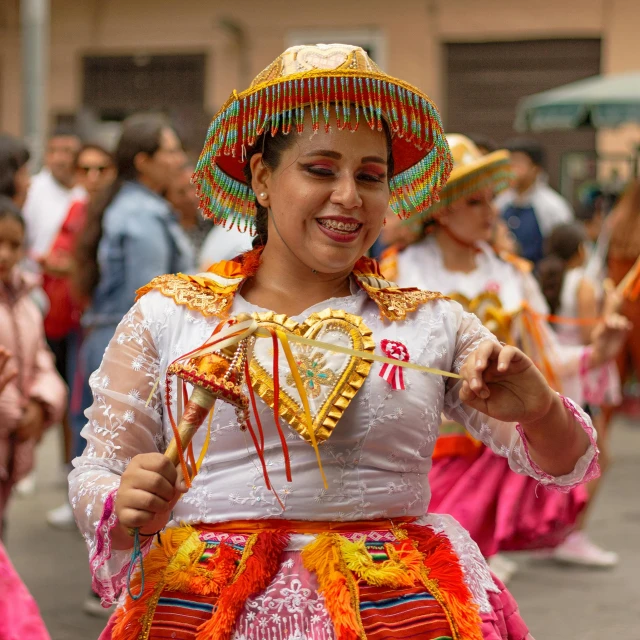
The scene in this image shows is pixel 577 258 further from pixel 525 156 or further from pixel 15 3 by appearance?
pixel 15 3

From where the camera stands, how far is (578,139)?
14.2 meters

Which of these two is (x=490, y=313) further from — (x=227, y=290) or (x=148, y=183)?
(x=227, y=290)

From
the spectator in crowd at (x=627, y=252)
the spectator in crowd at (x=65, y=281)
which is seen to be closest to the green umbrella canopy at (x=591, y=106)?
the spectator in crowd at (x=627, y=252)

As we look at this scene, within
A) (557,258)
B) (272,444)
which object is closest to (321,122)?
(272,444)

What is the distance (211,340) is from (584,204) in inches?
351

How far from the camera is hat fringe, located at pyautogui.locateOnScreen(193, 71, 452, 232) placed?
2408 millimetres

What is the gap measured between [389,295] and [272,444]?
1.37 ft

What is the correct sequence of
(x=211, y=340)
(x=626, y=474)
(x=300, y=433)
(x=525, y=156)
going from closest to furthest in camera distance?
1. (x=211, y=340)
2. (x=300, y=433)
3. (x=626, y=474)
4. (x=525, y=156)

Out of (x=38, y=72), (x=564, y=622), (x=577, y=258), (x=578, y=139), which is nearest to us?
(x=564, y=622)

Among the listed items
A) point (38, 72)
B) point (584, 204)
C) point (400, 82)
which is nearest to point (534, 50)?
point (584, 204)

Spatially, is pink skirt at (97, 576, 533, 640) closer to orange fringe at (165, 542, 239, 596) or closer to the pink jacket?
orange fringe at (165, 542, 239, 596)

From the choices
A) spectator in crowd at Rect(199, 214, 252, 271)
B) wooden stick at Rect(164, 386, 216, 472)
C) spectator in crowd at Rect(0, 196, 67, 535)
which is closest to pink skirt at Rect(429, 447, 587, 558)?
spectator in crowd at Rect(0, 196, 67, 535)

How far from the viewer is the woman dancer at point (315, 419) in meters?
2.23

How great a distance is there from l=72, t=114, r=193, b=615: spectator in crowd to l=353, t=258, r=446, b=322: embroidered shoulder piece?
280 centimetres
